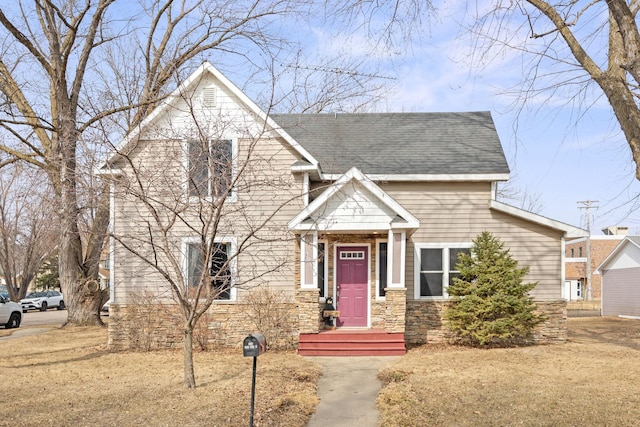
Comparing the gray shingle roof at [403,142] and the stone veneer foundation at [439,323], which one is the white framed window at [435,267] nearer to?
the stone veneer foundation at [439,323]

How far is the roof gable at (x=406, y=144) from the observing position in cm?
1538

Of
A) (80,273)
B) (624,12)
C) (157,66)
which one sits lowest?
(80,273)

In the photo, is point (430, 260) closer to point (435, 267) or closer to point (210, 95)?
point (435, 267)

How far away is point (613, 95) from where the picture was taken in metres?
7.30

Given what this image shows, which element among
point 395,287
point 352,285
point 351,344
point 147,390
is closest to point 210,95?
point 352,285

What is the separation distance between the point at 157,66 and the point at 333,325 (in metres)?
12.7

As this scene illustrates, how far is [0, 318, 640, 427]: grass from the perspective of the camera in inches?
295

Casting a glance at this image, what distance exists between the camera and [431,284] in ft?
50.7

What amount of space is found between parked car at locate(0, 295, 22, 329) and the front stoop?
52.0 feet

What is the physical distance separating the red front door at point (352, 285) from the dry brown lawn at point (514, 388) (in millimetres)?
1947

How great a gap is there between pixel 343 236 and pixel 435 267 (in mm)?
2639

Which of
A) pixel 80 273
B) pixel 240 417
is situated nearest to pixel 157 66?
pixel 80 273

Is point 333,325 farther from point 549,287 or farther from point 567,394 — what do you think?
point 567,394

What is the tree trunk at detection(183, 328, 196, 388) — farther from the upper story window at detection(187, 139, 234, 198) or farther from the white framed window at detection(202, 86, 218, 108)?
the white framed window at detection(202, 86, 218, 108)
